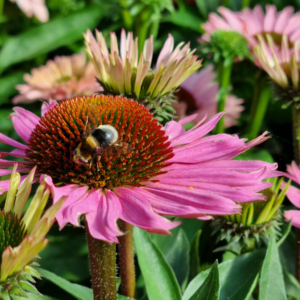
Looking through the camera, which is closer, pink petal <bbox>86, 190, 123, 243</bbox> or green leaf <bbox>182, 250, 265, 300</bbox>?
pink petal <bbox>86, 190, 123, 243</bbox>

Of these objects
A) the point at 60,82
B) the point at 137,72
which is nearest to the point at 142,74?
the point at 137,72

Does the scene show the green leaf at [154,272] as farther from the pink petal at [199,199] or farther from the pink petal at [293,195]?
the pink petal at [293,195]

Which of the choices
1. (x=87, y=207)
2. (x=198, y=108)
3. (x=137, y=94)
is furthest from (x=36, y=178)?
(x=198, y=108)

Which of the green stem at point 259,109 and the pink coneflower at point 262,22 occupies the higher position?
the pink coneflower at point 262,22

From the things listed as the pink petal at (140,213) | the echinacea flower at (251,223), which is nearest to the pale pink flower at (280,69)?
the echinacea flower at (251,223)

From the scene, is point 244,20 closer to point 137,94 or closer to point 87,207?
point 137,94

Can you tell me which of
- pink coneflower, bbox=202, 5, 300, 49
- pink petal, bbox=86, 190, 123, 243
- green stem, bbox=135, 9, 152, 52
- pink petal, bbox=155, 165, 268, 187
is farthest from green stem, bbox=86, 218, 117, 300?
pink coneflower, bbox=202, 5, 300, 49

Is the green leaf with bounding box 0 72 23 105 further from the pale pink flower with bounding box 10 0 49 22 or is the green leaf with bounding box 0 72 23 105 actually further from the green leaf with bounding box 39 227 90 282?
the green leaf with bounding box 39 227 90 282
